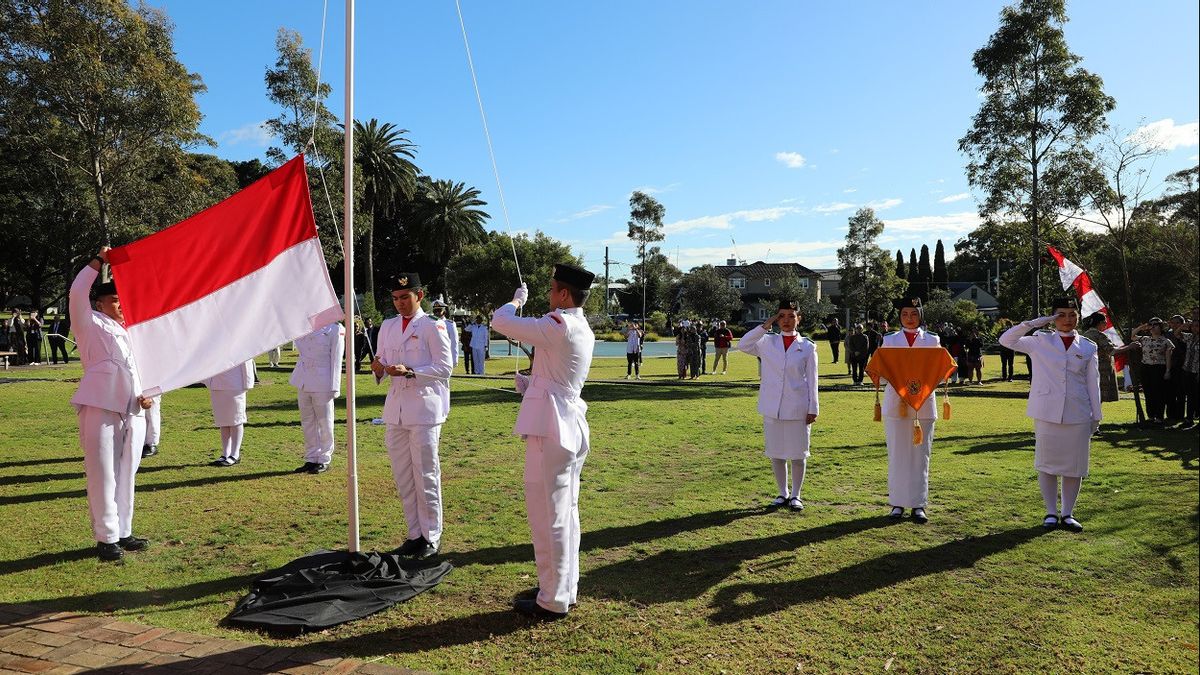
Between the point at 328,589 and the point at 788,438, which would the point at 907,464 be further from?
the point at 328,589

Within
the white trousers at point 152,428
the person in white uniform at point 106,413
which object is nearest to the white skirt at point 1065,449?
the person in white uniform at point 106,413

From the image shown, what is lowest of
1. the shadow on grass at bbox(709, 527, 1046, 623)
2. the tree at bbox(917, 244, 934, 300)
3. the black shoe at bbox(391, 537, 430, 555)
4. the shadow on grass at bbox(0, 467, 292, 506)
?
the shadow on grass at bbox(709, 527, 1046, 623)

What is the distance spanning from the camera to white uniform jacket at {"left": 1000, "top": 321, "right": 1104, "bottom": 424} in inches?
291

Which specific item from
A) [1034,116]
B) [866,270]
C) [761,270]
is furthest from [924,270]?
[1034,116]

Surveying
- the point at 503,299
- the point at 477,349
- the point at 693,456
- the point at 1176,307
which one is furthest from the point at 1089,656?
the point at 503,299

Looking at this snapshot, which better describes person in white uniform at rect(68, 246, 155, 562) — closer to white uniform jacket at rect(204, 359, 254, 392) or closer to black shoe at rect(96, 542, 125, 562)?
black shoe at rect(96, 542, 125, 562)

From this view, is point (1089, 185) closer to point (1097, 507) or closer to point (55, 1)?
point (1097, 507)

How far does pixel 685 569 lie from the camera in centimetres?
629

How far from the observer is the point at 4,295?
61094 mm

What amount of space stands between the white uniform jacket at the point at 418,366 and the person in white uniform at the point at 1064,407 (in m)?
5.57

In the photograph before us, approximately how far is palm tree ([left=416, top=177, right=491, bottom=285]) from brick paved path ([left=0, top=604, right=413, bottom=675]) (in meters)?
63.1

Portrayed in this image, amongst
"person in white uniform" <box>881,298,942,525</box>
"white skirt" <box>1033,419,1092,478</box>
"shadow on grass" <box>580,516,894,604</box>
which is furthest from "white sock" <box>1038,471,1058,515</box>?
"shadow on grass" <box>580,516,894,604</box>

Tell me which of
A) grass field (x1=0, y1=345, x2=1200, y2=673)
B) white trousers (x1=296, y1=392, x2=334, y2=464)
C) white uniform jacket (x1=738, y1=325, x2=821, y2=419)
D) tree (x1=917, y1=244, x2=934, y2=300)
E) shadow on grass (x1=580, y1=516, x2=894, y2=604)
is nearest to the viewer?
grass field (x1=0, y1=345, x2=1200, y2=673)

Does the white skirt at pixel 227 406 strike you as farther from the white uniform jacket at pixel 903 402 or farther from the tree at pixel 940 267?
the tree at pixel 940 267
